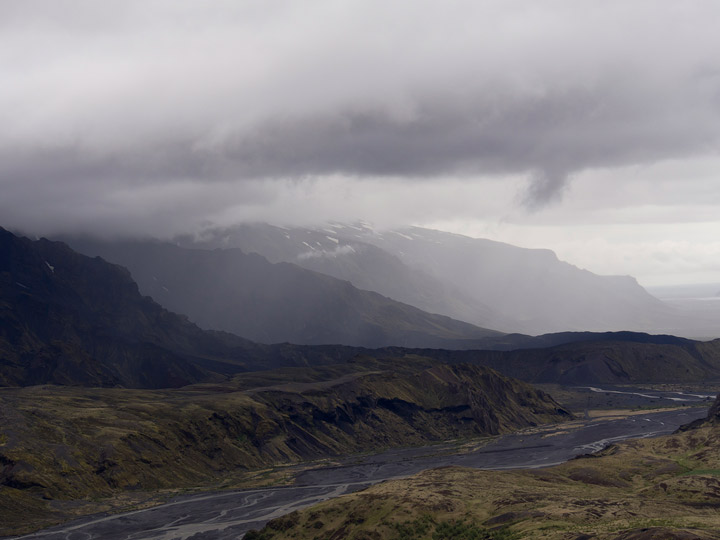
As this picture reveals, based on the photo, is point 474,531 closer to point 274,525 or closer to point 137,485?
point 274,525

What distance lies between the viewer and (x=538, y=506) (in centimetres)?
10638

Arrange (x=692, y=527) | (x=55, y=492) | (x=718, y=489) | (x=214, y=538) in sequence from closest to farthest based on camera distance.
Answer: (x=692, y=527) → (x=718, y=489) → (x=214, y=538) → (x=55, y=492)

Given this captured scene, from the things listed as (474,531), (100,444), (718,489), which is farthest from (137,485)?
(718,489)

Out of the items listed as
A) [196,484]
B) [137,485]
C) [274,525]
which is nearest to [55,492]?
[137,485]

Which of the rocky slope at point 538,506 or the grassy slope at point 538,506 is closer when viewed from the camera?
the rocky slope at point 538,506

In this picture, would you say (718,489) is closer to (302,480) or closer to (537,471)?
(537,471)

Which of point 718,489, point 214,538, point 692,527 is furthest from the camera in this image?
point 214,538

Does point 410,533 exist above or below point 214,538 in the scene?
above

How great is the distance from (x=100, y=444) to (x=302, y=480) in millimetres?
48760

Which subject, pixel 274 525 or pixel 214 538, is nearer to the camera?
pixel 274 525

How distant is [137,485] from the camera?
189 meters

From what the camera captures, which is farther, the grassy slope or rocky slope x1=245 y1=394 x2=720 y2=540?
the grassy slope

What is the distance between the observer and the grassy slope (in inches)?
3652

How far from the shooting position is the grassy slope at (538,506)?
304ft
